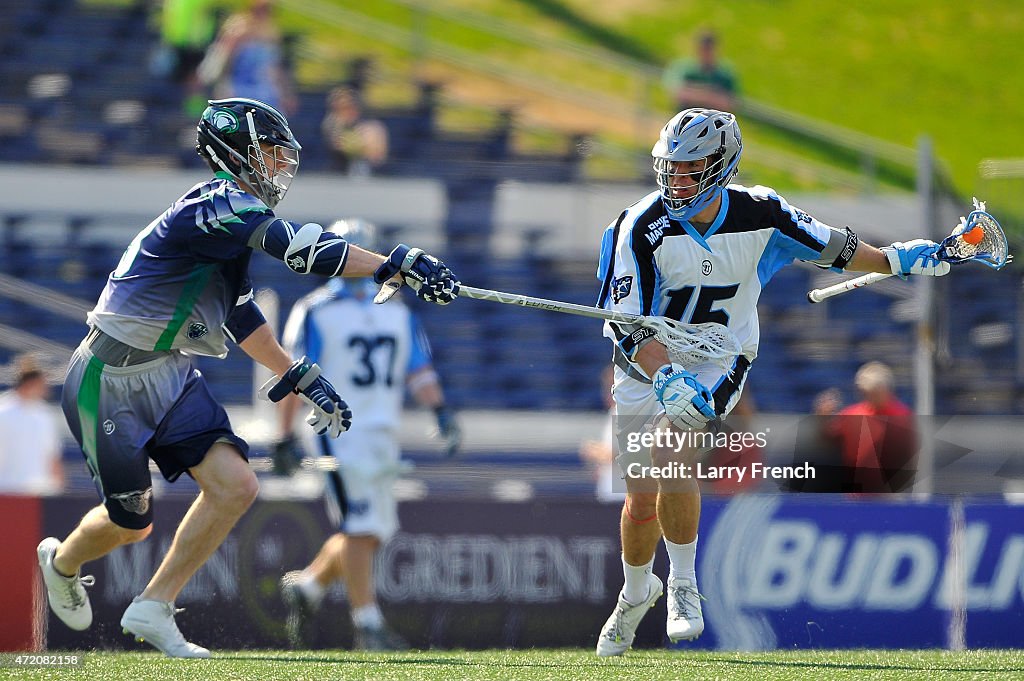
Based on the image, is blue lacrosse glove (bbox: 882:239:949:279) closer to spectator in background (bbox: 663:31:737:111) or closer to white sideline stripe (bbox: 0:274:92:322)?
white sideline stripe (bbox: 0:274:92:322)

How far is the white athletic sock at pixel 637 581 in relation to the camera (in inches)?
287

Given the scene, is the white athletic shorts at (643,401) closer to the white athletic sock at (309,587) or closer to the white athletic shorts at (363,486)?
the white athletic shorts at (363,486)

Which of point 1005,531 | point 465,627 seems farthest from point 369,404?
point 1005,531

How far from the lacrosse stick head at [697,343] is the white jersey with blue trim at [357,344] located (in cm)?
301

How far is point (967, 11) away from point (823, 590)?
24368 millimetres

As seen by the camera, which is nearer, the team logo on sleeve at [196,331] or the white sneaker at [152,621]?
the team logo on sleeve at [196,331]

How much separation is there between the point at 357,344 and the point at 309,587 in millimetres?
1427

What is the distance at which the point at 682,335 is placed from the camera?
6.89 m

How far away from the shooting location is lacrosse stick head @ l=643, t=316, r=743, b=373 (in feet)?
22.5

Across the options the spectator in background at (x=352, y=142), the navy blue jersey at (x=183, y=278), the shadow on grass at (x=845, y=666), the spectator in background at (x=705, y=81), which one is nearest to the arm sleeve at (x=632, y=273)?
the navy blue jersey at (x=183, y=278)

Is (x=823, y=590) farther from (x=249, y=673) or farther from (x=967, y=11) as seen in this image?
(x=967, y=11)

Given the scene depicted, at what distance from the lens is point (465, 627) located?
358 inches

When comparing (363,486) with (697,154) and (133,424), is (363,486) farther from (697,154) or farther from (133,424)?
(697,154)

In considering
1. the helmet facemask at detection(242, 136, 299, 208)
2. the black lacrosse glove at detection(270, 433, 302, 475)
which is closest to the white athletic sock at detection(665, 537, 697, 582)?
the helmet facemask at detection(242, 136, 299, 208)
